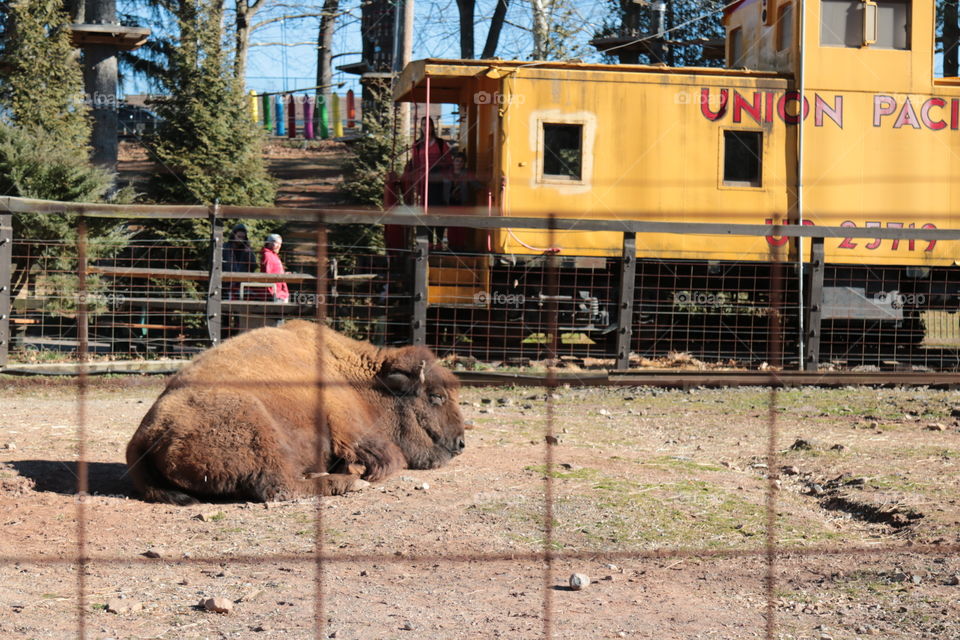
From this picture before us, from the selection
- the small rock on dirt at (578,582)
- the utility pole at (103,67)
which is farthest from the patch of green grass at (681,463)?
the utility pole at (103,67)

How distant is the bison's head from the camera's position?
651 cm

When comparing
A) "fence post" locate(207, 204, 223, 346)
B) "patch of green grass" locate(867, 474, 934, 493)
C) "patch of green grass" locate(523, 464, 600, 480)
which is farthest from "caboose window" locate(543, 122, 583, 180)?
"patch of green grass" locate(867, 474, 934, 493)

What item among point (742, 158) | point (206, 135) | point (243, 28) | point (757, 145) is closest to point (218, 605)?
point (742, 158)

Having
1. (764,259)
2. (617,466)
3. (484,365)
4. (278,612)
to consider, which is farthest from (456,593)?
(764,259)

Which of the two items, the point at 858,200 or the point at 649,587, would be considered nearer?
the point at 649,587

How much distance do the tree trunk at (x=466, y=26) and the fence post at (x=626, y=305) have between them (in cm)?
1979

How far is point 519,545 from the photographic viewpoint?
4.87 metres

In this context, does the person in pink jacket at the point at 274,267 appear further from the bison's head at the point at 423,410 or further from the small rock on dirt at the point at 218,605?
the small rock on dirt at the point at 218,605

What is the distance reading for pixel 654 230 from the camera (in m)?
10.9

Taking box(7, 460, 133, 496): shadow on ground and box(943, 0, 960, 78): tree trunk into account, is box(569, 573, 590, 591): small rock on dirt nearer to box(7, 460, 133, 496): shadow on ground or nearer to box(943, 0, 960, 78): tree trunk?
box(7, 460, 133, 496): shadow on ground

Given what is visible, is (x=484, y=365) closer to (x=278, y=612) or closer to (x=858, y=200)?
(x=858, y=200)

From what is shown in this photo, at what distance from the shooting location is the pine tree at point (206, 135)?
1714cm

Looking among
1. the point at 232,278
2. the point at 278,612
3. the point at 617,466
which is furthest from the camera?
the point at 232,278

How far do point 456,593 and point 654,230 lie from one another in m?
7.17
